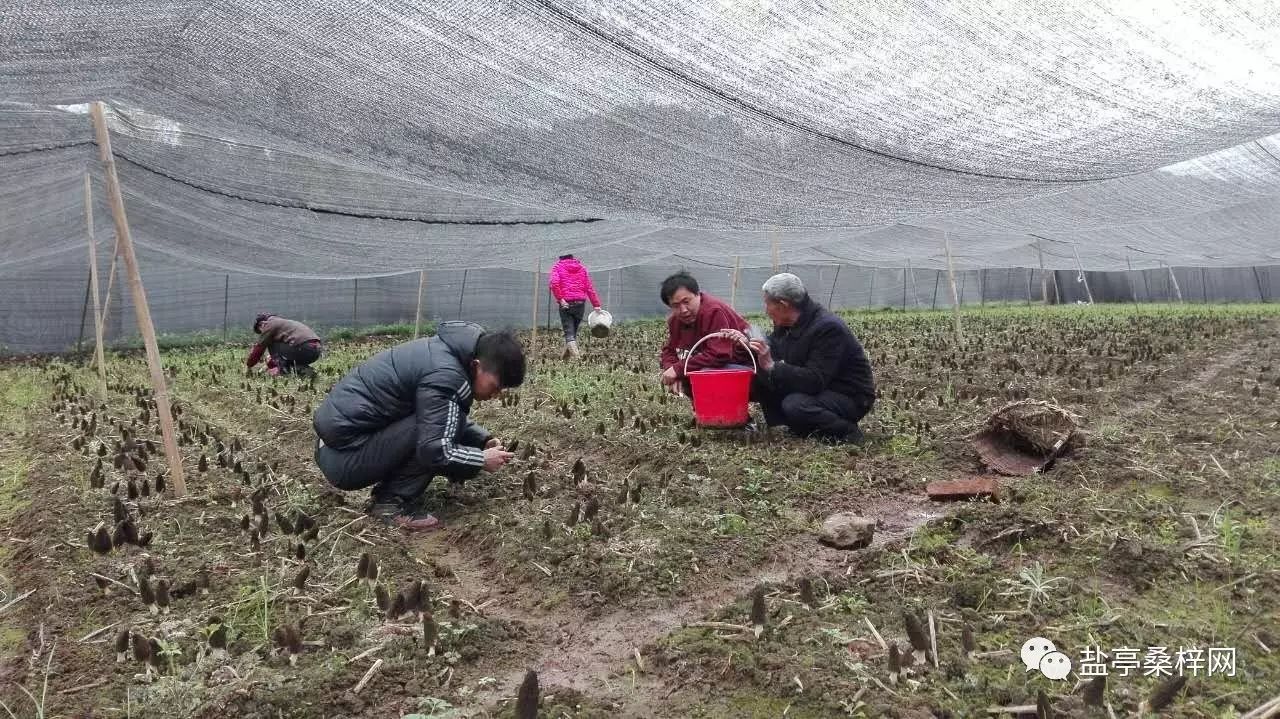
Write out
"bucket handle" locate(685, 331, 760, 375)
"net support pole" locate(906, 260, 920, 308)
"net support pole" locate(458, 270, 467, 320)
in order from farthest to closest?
1. "net support pole" locate(906, 260, 920, 308)
2. "net support pole" locate(458, 270, 467, 320)
3. "bucket handle" locate(685, 331, 760, 375)

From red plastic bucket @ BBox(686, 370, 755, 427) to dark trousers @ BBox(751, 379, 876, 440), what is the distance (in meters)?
0.29

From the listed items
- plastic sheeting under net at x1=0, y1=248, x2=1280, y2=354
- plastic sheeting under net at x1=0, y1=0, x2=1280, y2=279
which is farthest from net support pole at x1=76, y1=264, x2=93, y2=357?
plastic sheeting under net at x1=0, y1=0, x2=1280, y2=279

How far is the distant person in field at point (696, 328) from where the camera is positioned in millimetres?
5414

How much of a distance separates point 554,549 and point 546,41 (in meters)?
2.05

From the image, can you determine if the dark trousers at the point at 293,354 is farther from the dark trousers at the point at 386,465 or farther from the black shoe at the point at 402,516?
the black shoe at the point at 402,516

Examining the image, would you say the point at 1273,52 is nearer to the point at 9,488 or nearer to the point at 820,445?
the point at 820,445

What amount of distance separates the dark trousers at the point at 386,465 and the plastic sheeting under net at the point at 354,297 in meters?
8.07

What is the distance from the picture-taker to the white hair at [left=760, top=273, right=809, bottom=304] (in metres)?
5.00

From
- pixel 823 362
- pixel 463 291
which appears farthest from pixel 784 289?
pixel 463 291

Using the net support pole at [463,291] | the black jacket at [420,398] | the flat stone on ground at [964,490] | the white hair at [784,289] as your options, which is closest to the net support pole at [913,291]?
the net support pole at [463,291]

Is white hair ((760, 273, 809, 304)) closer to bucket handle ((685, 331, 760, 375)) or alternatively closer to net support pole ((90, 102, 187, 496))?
bucket handle ((685, 331, 760, 375))

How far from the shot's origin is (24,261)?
1016 centimetres

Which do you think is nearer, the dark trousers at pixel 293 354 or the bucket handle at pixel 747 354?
the bucket handle at pixel 747 354

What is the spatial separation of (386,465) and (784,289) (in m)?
2.49
